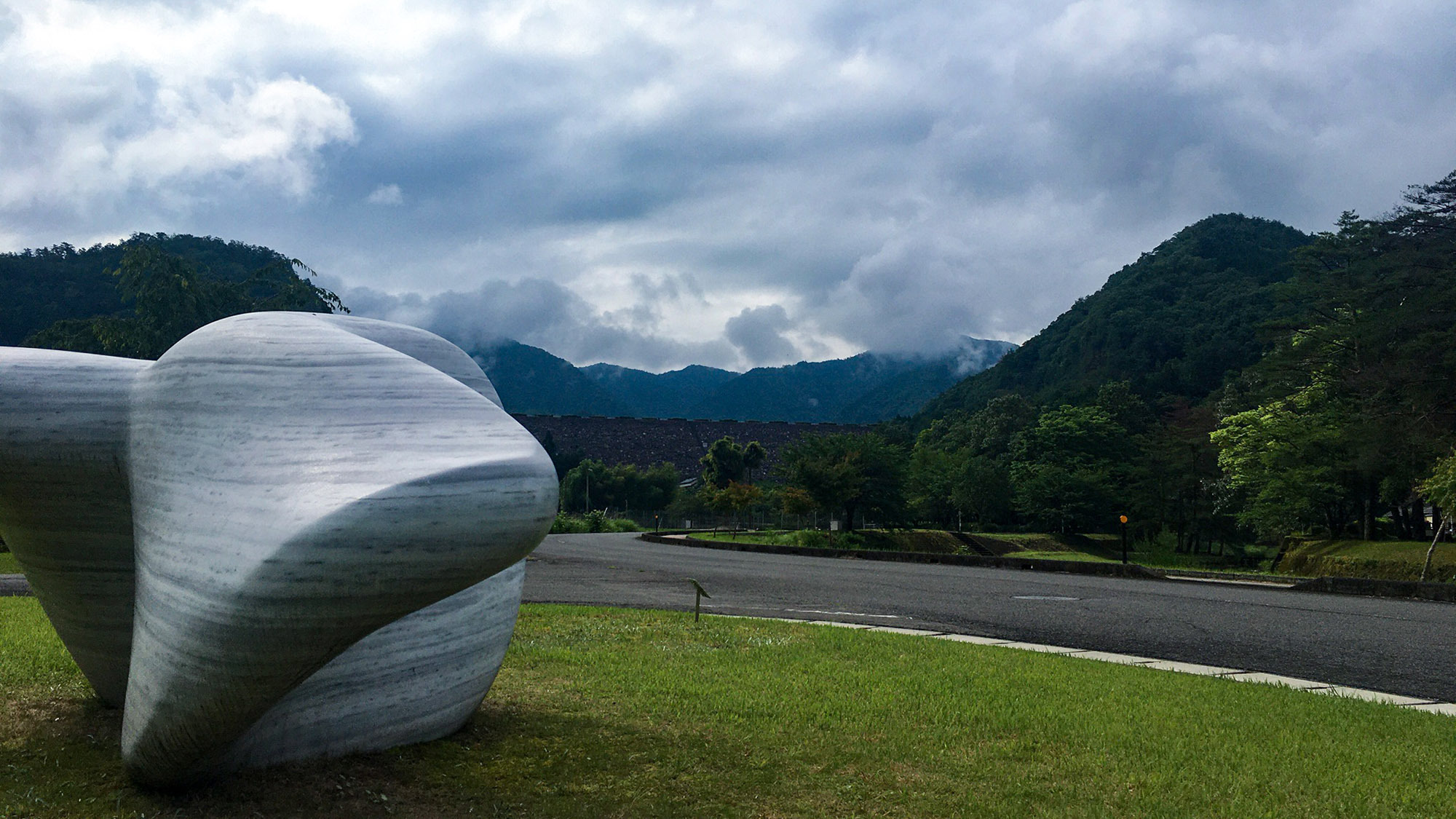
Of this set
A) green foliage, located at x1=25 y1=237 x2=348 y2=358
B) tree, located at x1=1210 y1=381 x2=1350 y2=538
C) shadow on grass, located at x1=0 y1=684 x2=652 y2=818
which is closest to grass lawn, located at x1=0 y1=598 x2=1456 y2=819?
shadow on grass, located at x1=0 y1=684 x2=652 y2=818

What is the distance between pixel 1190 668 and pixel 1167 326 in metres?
56.7

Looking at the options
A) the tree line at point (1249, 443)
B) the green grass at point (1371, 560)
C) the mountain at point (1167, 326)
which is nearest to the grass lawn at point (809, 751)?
the green grass at point (1371, 560)

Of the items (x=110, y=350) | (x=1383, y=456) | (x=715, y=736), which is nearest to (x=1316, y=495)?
(x=1383, y=456)

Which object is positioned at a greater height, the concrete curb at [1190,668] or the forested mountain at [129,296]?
the forested mountain at [129,296]

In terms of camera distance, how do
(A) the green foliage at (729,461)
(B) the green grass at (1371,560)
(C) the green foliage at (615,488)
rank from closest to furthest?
(B) the green grass at (1371,560) → (A) the green foliage at (729,461) → (C) the green foliage at (615,488)

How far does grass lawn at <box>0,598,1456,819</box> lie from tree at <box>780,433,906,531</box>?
85.8ft

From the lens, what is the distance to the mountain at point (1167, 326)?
179 feet

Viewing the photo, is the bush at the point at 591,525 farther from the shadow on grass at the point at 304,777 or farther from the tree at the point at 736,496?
→ the shadow on grass at the point at 304,777

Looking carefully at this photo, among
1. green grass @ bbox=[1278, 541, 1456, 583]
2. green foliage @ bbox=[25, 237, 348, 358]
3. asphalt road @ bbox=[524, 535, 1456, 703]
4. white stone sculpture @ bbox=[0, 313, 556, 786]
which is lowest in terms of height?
asphalt road @ bbox=[524, 535, 1456, 703]

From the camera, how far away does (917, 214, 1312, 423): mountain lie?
5456 cm

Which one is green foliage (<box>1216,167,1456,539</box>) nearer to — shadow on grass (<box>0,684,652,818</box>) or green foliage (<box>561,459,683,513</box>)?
shadow on grass (<box>0,684,652,818</box>)

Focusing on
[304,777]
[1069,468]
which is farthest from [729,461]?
[304,777]

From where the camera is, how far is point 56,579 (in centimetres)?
444

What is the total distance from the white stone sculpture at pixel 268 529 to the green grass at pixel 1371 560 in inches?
836
